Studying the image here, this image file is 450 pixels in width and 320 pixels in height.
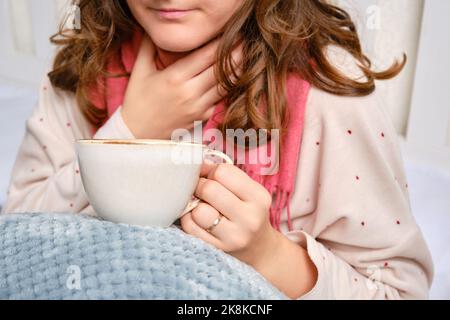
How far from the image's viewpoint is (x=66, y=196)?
77cm

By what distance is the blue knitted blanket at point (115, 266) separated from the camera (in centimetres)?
39

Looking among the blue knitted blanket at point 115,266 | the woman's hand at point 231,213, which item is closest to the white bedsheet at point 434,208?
the woman's hand at point 231,213

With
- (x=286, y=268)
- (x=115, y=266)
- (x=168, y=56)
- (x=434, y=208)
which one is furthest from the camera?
(x=434, y=208)

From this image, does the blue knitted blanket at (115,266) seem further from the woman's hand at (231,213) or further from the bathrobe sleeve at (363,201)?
the bathrobe sleeve at (363,201)

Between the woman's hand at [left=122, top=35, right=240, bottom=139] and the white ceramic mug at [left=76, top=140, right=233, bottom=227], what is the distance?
24 centimetres

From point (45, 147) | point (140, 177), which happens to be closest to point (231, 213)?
point (140, 177)

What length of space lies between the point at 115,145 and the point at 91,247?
9 centimetres

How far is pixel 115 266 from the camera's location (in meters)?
0.40

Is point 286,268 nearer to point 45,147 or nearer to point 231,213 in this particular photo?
point 231,213

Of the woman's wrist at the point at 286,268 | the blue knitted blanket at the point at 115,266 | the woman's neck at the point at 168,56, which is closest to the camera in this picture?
the blue knitted blanket at the point at 115,266

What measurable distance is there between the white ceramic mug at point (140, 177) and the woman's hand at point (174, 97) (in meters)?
0.24

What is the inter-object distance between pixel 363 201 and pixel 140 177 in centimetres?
35

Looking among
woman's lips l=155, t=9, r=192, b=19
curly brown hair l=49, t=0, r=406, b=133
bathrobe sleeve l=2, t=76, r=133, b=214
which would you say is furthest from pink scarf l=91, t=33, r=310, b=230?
bathrobe sleeve l=2, t=76, r=133, b=214

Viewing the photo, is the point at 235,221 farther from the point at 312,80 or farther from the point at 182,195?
the point at 312,80
